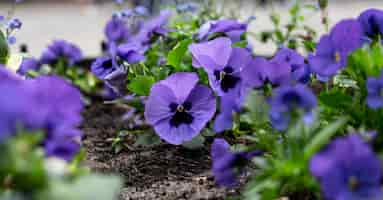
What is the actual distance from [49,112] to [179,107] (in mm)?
587

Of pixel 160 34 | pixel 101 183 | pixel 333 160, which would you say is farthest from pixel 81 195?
pixel 160 34

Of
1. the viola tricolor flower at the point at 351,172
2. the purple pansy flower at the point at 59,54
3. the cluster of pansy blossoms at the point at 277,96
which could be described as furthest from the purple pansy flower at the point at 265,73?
the purple pansy flower at the point at 59,54

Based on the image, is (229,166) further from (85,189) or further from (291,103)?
(85,189)

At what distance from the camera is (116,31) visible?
2465 mm

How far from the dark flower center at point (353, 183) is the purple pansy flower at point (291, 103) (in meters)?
→ 0.12

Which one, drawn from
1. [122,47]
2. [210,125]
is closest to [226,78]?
[210,125]

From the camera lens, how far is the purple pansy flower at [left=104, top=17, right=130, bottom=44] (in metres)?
2.44

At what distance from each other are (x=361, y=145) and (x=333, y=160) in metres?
0.04

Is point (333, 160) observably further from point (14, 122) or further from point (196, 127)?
point (196, 127)

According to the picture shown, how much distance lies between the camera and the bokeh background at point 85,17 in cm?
482

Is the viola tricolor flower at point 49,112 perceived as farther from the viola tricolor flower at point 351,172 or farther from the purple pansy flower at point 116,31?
the purple pansy flower at point 116,31

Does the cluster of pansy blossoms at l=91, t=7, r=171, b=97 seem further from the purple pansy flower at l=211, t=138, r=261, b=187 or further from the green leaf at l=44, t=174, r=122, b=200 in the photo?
the green leaf at l=44, t=174, r=122, b=200

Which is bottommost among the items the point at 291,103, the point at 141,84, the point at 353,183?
the point at 353,183

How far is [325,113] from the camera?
1.24 meters
